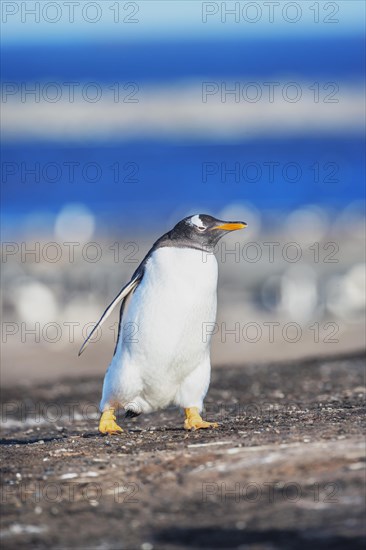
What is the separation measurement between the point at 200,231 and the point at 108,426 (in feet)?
3.99

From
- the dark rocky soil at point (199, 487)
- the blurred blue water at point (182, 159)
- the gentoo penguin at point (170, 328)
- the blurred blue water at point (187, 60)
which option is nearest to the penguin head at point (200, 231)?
the gentoo penguin at point (170, 328)

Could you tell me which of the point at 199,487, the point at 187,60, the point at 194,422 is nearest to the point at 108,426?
the point at 194,422

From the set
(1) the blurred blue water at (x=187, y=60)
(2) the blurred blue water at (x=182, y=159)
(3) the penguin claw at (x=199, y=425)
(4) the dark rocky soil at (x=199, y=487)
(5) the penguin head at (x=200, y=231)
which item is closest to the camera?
(4) the dark rocky soil at (x=199, y=487)

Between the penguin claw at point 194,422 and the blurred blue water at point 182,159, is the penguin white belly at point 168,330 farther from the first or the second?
the blurred blue water at point 182,159

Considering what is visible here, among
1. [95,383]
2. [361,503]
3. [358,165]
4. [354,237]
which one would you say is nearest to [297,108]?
[358,165]

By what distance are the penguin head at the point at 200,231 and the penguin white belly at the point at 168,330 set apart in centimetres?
9

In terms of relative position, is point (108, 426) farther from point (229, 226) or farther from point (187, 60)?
point (187, 60)

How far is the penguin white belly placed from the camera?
7484mm

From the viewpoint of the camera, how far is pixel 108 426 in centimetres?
772

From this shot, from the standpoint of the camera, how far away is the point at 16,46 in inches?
5167

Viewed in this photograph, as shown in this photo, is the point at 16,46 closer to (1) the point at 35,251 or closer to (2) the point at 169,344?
(1) the point at 35,251

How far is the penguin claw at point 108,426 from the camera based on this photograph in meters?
7.66

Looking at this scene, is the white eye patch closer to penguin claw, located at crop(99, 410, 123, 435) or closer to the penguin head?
the penguin head

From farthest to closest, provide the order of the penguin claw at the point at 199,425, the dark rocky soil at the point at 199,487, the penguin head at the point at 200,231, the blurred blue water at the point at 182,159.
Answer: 1. the blurred blue water at the point at 182,159
2. the penguin head at the point at 200,231
3. the penguin claw at the point at 199,425
4. the dark rocky soil at the point at 199,487
